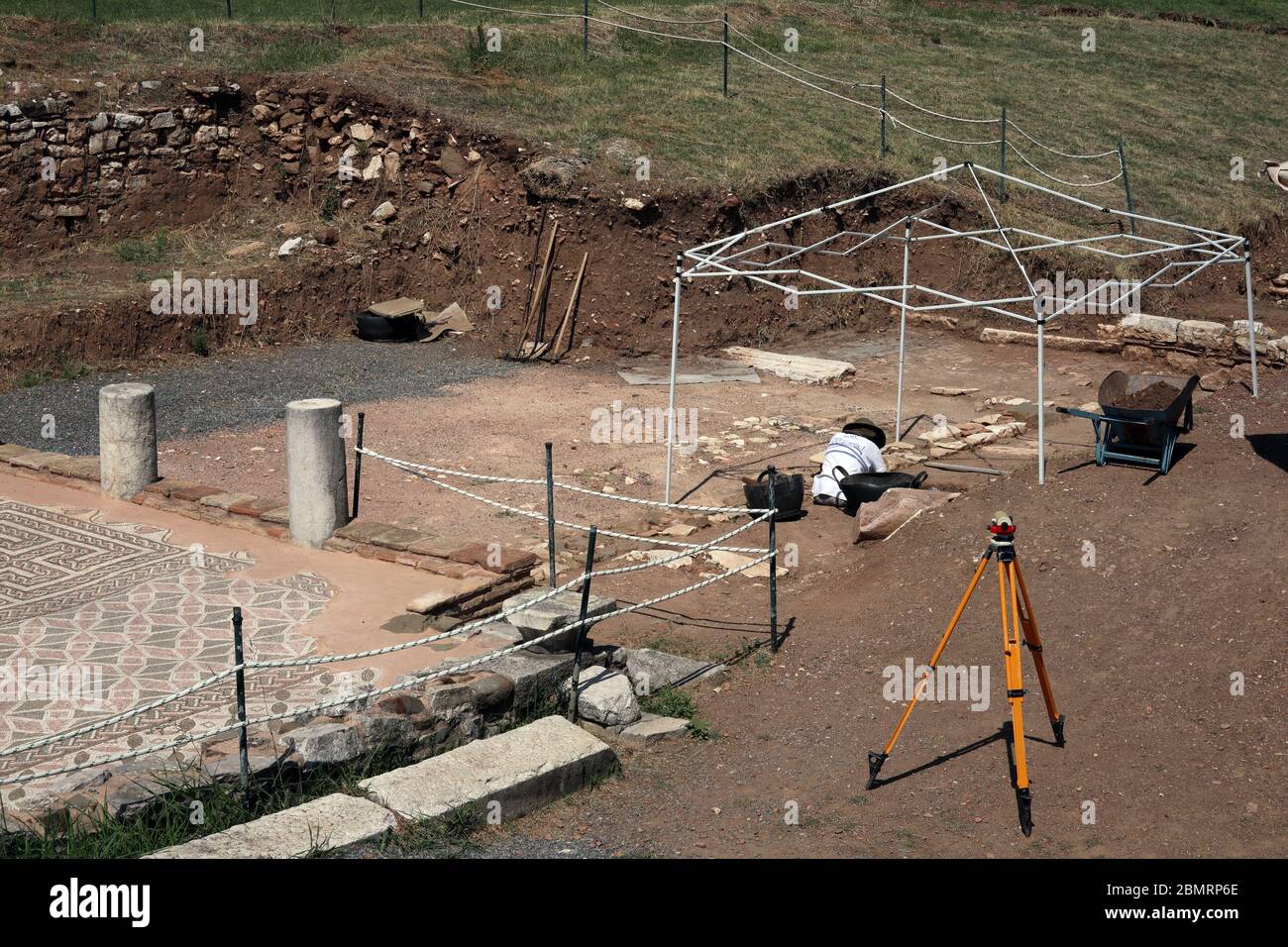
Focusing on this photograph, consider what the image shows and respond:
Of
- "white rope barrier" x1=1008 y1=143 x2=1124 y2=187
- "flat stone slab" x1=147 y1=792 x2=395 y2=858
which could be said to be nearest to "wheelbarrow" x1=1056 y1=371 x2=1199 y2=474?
"flat stone slab" x1=147 y1=792 x2=395 y2=858

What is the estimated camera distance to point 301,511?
11.2 m

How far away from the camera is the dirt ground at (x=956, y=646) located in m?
7.41

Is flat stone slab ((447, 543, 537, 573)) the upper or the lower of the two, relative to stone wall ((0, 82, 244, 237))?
lower

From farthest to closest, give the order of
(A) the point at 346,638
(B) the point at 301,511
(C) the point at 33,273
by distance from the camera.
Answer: (C) the point at 33,273, (B) the point at 301,511, (A) the point at 346,638

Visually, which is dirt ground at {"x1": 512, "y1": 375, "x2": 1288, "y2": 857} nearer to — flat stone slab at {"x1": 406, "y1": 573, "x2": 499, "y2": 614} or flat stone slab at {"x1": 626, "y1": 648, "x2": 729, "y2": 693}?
flat stone slab at {"x1": 626, "y1": 648, "x2": 729, "y2": 693}

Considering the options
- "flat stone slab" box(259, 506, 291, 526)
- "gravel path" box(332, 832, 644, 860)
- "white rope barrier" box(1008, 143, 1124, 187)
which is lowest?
"gravel path" box(332, 832, 644, 860)

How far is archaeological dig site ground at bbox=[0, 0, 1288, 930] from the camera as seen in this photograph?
297 inches

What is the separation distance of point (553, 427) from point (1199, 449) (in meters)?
6.99

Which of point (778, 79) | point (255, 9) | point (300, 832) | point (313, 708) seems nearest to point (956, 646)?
Result: point (313, 708)

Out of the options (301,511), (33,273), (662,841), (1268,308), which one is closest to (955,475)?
(301,511)

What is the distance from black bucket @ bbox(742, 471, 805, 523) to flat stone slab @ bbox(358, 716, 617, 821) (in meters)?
5.29

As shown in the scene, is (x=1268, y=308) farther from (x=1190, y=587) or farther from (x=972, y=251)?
(x=1190, y=587)

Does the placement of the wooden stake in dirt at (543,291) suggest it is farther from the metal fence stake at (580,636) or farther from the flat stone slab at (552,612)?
the metal fence stake at (580,636)

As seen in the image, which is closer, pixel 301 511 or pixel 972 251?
pixel 301 511
